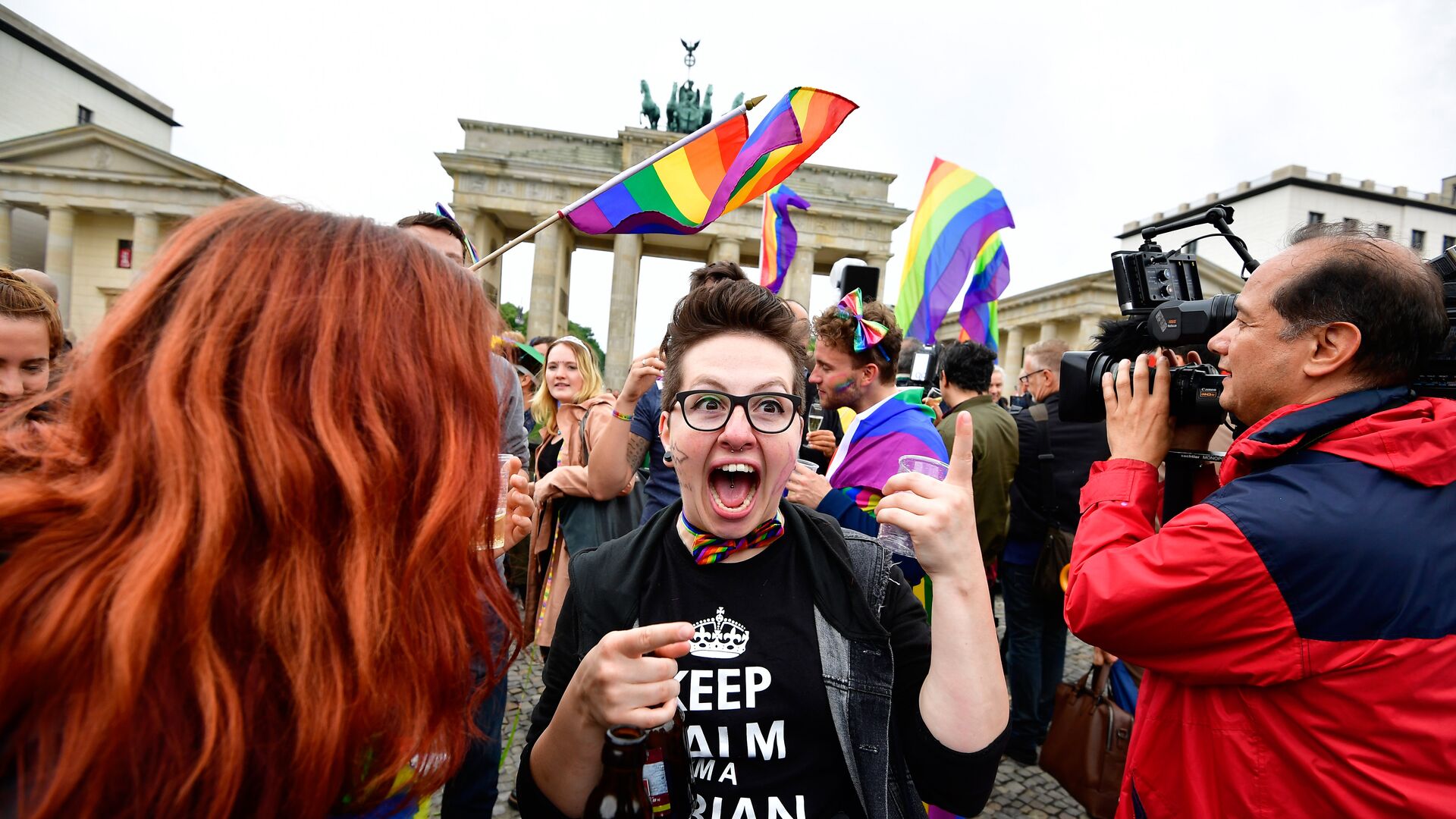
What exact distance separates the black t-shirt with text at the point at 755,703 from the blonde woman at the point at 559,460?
65.8 inches

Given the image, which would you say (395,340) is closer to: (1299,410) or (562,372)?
(1299,410)

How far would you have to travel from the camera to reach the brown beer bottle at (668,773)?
123 cm

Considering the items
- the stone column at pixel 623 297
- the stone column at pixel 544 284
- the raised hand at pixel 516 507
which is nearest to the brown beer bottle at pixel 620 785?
the raised hand at pixel 516 507

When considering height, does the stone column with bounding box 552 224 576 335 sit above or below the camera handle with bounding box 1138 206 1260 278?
above

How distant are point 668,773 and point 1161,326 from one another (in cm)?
171

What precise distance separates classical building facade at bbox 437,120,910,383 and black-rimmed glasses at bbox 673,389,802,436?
3042 centimetres

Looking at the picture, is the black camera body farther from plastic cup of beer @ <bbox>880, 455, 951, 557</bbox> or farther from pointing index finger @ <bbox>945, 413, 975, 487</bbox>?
pointing index finger @ <bbox>945, 413, 975, 487</bbox>

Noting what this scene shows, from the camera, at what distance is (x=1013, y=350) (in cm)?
4234

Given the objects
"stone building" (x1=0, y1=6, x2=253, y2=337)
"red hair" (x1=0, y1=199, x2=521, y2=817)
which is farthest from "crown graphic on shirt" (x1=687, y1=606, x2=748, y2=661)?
"stone building" (x1=0, y1=6, x2=253, y2=337)

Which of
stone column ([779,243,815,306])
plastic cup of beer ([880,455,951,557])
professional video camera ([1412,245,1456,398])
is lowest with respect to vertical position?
plastic cup of beer ([880,455,951,557])

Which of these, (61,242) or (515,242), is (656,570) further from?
(61,242)

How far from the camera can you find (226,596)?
0.80 m

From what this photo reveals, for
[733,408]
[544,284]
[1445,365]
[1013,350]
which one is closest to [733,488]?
[733,408]

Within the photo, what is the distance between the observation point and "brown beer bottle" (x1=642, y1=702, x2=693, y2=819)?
123 cm
